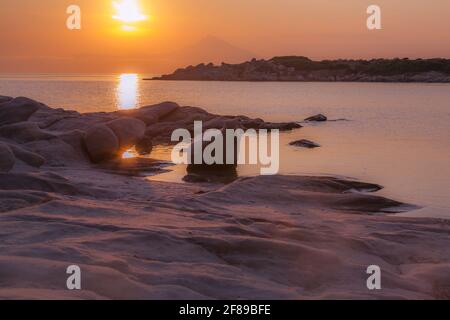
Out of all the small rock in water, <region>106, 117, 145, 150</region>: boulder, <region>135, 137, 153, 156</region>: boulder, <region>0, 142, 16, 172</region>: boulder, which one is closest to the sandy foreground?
<region>0, 142, 16, 172</region>: boulder

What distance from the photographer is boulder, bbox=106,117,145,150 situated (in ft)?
57.0

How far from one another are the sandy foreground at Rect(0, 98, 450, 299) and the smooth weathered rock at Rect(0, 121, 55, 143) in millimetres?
4863

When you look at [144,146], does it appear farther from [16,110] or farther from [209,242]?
[209,242]

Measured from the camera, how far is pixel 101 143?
15.5 metres

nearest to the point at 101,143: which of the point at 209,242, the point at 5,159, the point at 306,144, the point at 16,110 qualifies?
the point at 5,159

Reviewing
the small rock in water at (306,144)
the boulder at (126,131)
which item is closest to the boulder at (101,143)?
the boulder at (126,131)

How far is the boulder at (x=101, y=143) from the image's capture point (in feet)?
50.2

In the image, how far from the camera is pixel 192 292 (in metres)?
4.95

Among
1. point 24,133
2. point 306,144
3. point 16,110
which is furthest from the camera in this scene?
point 306,144

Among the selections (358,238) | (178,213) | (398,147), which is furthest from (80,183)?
(398,147)

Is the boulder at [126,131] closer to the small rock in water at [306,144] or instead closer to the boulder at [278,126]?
the small rock in water at [306,144]

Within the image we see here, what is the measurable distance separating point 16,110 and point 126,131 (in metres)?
4.94

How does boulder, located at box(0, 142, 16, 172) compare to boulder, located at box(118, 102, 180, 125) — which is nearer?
boulder, located at box(0, 142, 16, 172)

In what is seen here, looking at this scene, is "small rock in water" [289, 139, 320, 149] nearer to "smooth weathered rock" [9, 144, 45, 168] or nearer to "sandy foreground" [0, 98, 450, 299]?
"sandy foreground" [0, 98, 450, 299]
